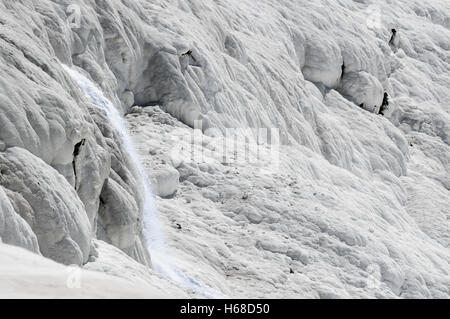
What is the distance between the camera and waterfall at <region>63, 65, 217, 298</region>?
17844 millimetres

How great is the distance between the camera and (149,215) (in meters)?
20.4

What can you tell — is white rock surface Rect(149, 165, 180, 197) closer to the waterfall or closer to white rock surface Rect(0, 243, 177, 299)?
the waterfall

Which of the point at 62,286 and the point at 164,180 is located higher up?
the point at 62,286

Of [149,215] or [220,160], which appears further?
[220,160]

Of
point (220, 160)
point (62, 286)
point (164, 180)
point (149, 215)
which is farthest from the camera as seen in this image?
point (220, 160)

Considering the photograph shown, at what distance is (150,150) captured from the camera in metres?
22.5

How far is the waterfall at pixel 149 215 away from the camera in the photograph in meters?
17.8
